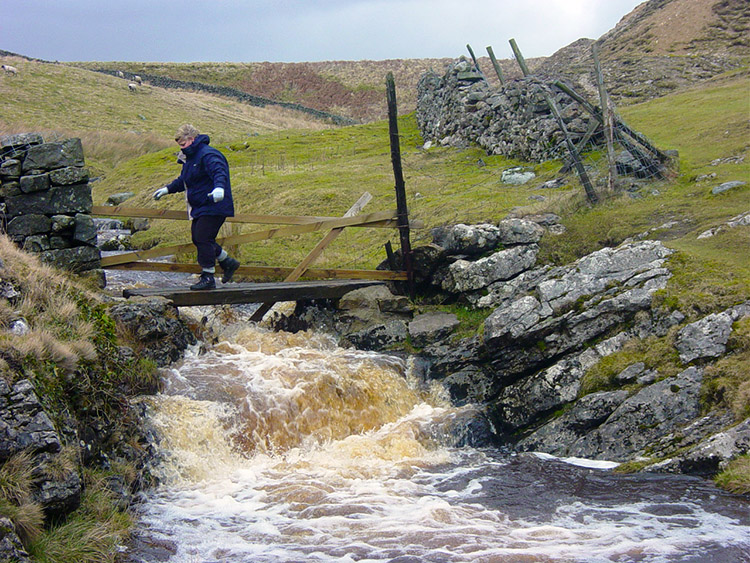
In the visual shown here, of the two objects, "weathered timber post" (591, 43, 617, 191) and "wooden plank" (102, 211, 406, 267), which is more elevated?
"weathered timber post" (591, 43, 617, 191)

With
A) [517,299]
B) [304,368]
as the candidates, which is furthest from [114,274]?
[517,299]

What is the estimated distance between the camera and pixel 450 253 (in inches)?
572

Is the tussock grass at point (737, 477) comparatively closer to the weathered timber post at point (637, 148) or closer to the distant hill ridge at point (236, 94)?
the weathered timber post at point (637, 148)

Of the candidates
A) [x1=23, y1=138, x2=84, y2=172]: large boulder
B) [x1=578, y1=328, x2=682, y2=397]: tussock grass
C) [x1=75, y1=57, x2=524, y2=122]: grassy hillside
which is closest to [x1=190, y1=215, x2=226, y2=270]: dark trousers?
[x1=23, y1=138, x2=84, y2=172]: large boulder

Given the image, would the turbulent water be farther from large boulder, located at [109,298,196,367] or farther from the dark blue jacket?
the dark blue jacket

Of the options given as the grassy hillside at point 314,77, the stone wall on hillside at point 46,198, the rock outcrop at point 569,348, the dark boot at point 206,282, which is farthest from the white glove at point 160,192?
the grassy hillside at point 314,77

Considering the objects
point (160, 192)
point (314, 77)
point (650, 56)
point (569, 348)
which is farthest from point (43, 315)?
point (314, 77)

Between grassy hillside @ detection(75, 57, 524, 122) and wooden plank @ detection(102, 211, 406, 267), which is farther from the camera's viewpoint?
grassy hillside @ detection(75, 57, 524, 122)

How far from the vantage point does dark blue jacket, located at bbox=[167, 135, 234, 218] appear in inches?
455

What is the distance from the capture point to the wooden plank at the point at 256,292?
41.1 feet

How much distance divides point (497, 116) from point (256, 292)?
1598 cm

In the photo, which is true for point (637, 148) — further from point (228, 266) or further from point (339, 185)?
point (228, 266)

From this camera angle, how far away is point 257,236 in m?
13.9

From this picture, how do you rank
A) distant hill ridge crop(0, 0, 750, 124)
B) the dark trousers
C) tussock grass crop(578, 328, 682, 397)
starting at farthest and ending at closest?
distant hill ridge crop(0, 0, 750, 124), the dark trousers, tussock grass crop(578, 328, 682, 397)
